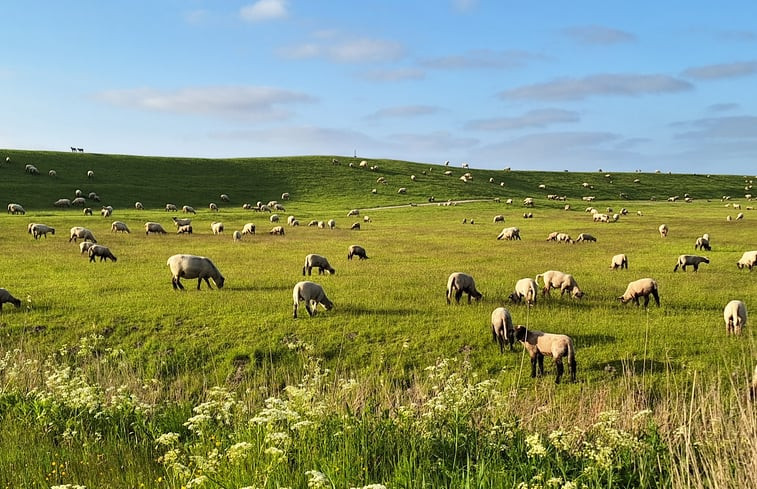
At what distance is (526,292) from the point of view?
21.6m

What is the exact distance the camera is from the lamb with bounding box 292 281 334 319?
65.7 feet

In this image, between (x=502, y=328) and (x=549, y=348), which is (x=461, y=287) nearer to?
(x=502, y=328)

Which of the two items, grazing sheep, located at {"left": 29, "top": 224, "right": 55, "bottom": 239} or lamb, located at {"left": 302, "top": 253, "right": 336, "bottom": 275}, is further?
grazing sheep, located at {"left": 29, "top": 224, "right": 55, "bottom": 239}

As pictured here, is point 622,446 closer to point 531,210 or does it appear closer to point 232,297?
point 232,297

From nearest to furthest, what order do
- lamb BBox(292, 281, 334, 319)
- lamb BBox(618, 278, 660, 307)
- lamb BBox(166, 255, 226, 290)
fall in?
1. lamb BBox(292, 281, 334, 319)
2. lamb BBox(618, 278, 660, 307)
3. lamb BBox(166, 255, 226, 290)

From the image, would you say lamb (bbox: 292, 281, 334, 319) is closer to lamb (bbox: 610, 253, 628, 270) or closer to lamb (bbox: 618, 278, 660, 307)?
lamb (bbox: 618, 278, 660, 307)

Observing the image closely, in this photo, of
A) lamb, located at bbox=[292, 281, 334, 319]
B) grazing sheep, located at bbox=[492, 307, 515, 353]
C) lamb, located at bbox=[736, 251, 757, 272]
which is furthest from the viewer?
lamb, located at bbox=[736, 251, 757, 272]

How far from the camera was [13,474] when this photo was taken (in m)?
6.19

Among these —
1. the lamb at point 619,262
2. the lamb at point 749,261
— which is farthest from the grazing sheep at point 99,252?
the lamb at point 749,261

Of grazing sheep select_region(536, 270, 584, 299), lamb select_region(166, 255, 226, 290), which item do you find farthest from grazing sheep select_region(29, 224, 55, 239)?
grazing sheep select_region(536, 270, 584, 299)

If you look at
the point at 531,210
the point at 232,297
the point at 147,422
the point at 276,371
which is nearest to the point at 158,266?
the point at 232,297

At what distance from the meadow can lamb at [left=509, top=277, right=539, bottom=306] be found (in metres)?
0.68

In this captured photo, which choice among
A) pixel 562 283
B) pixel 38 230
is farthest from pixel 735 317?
pixel 38 230

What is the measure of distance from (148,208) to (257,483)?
77.7 m
